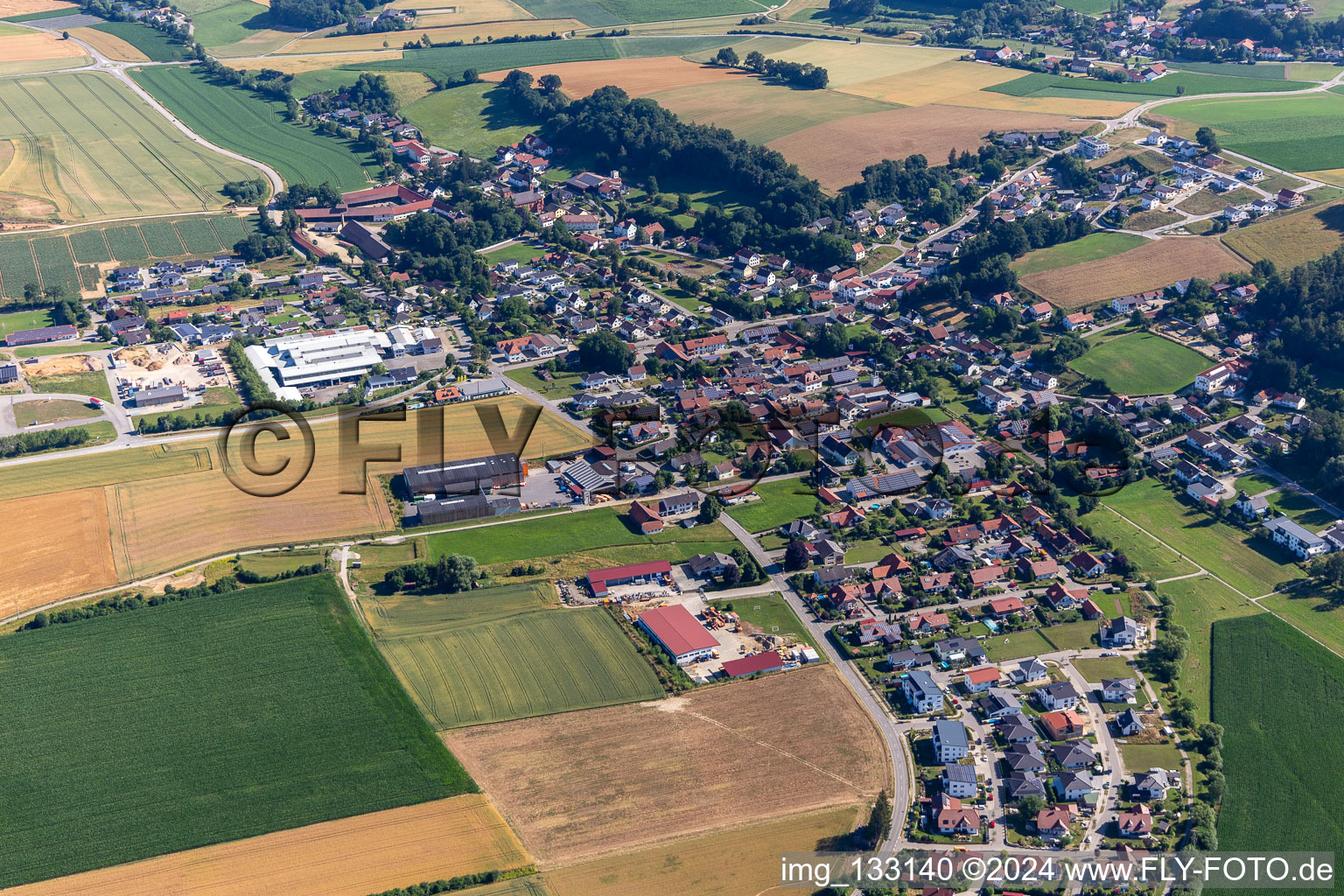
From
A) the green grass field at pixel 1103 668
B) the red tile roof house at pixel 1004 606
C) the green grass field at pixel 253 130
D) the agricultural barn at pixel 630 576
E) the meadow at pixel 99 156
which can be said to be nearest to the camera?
the green grass field at pixel 1103 668

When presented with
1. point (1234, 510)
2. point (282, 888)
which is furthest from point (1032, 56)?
point (282, 888)

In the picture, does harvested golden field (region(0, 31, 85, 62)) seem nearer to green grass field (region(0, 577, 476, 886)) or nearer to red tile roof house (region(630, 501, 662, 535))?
green grass field (region(0, 577, 476, 886))

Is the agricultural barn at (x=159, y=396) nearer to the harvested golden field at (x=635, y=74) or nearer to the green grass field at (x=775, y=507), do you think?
the green grass field at (x=775, y=507)

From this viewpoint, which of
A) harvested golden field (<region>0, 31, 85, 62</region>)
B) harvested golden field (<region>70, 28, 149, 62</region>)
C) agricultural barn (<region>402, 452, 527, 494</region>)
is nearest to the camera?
agricultural barn (<region>402, 452, 527, 494</region>)

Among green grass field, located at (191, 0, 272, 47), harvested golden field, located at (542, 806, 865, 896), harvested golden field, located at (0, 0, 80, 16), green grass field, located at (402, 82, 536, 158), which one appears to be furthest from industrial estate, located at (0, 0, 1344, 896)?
harvested golden field, located at (0, 0, 80, 16)

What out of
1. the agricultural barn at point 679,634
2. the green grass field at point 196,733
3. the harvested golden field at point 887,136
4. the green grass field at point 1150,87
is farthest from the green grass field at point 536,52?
the agricultural barn at point 679,634
